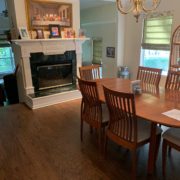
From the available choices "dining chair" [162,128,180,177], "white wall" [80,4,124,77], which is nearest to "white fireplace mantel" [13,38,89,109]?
"white wall" [80,4,124,77]

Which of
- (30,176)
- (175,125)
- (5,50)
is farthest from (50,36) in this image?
(5,50)

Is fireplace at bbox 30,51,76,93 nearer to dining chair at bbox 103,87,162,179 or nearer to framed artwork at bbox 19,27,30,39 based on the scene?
framed artwork at bbox 19,27,30,39

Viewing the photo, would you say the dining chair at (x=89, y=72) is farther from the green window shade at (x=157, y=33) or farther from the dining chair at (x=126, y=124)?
the green window shade at (x=157, y=33)

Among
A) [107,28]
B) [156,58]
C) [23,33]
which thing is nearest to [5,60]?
[107,28]

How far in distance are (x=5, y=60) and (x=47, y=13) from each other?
6.07m

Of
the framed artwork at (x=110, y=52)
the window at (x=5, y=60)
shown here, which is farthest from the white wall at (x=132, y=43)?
the window at (x=5, y=60)

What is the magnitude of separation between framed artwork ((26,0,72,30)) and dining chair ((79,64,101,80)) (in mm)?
1652

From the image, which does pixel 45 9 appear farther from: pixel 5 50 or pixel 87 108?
Result: pixel 5 50

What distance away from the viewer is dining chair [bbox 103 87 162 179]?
1.89m

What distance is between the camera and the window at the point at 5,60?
9281 mm

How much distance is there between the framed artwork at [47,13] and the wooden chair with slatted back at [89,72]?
1652mm

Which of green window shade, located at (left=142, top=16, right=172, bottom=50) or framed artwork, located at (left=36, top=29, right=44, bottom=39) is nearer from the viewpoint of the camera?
framed artwork, located at (left=36, top=29, right=44, bottom=39)

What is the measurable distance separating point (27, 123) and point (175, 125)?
2.64m

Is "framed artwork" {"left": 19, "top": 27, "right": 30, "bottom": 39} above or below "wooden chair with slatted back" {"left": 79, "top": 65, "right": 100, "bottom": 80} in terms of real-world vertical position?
above
